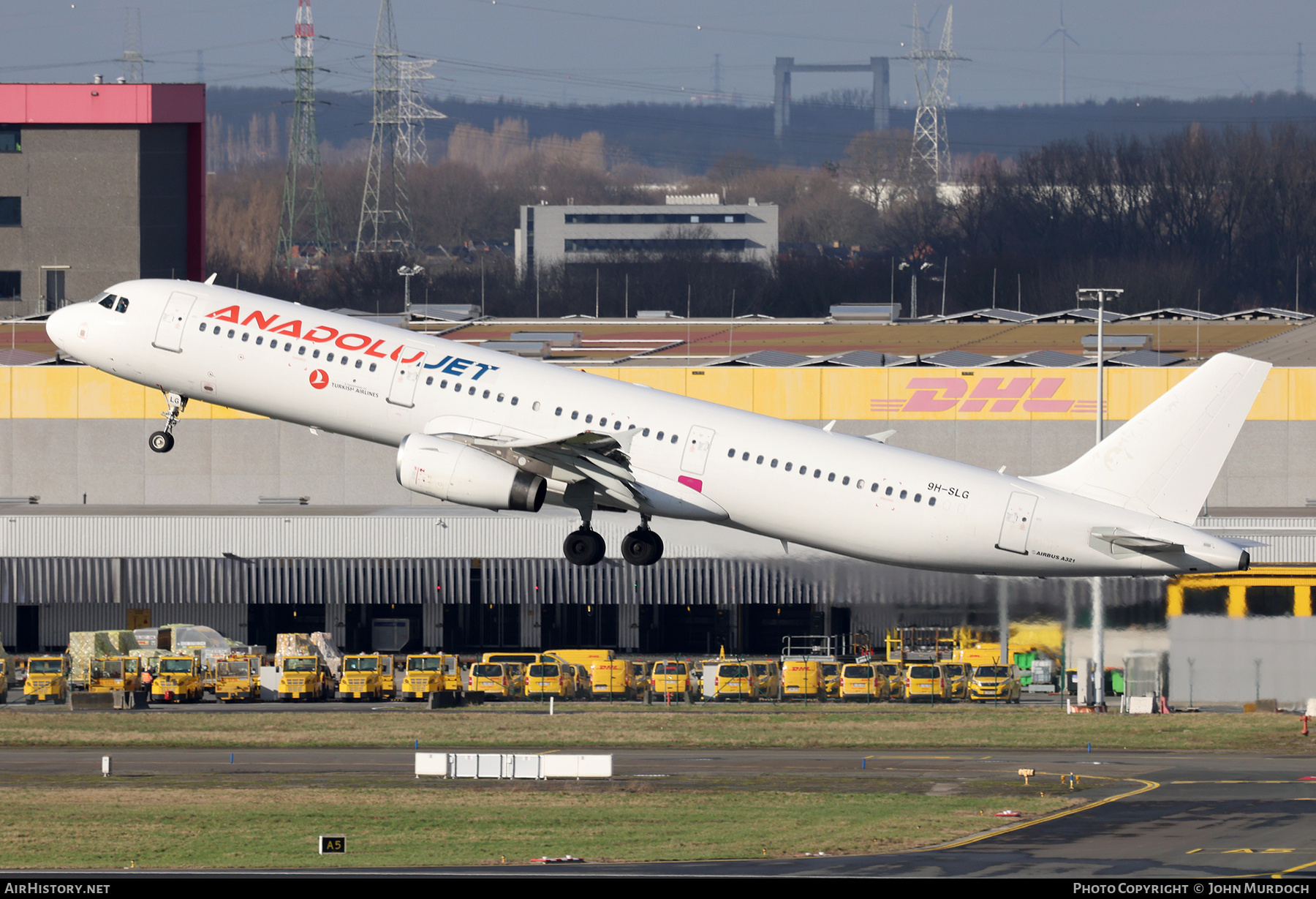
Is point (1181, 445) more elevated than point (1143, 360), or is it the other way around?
point (1143, 360)

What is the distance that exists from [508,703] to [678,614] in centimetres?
1988

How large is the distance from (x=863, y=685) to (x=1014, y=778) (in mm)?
22975

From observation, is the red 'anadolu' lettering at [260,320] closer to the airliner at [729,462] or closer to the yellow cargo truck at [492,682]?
the airliner at [729,462]

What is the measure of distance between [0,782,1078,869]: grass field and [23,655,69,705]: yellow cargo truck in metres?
29.0

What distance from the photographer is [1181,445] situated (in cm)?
4897

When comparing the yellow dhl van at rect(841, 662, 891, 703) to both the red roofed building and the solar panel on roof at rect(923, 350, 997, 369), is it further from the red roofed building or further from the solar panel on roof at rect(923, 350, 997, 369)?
the red roofed building

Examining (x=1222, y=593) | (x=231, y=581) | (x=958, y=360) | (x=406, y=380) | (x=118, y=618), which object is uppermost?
(x=958, y=360)

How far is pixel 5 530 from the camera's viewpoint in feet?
332

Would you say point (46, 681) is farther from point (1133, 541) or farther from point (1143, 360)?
point (1143, 360)

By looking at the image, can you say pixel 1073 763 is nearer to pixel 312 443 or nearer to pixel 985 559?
pixel 985 559

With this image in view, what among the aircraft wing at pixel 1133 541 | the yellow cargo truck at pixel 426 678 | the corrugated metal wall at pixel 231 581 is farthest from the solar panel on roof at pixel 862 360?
the aircraft wing at pixel 1133 541

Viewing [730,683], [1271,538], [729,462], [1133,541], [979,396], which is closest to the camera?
[1133,541]

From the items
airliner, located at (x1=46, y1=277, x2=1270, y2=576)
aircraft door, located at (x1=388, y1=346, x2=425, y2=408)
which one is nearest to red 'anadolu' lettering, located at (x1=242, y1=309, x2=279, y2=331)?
airliner, located at (x1=46, y1=277, x2=1270, y2=576)

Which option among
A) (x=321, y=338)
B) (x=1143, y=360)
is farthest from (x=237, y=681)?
(x=1143, y=360)
